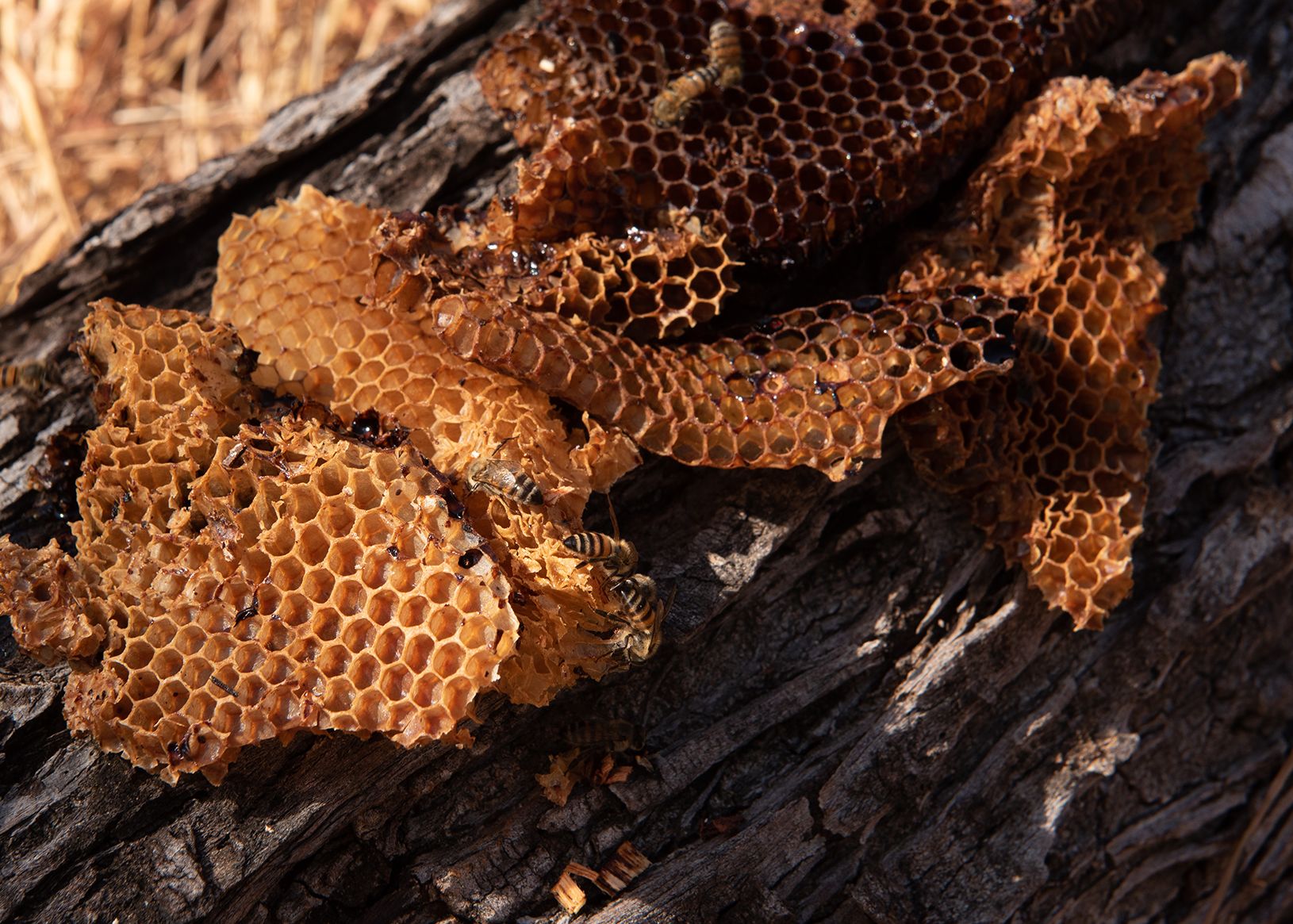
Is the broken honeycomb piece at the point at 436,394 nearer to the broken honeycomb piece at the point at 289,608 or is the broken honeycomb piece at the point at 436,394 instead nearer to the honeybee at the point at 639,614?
the honeybee at the point at 639,614

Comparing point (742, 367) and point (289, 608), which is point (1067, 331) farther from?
point (289, 608)

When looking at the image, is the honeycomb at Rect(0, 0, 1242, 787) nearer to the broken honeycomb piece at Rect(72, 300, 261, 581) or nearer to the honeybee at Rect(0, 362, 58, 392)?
the broken honeycomb piece at Rect(72, 300, 261, 581)

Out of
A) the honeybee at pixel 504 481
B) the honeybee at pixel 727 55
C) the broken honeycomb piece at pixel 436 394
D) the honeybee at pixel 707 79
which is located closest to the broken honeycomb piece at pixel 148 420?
the broken honeycomb piece at pixel 436 394

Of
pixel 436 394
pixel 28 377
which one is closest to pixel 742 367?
pixel 436 394

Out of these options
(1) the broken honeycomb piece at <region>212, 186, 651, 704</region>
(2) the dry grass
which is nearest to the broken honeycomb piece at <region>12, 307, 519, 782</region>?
(1) the broken honeycomb piece at <region>212, 186, 651, 704</region>

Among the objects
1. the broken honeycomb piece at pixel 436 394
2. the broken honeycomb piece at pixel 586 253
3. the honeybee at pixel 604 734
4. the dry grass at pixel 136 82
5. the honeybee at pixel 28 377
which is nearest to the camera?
the broken honeycomb piece at pixel 436 394

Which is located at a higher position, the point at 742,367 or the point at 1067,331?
the point at 742,367

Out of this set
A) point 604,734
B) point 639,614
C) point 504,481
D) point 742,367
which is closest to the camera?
point 504,481

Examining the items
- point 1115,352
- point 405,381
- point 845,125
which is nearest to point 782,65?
point 845,125
